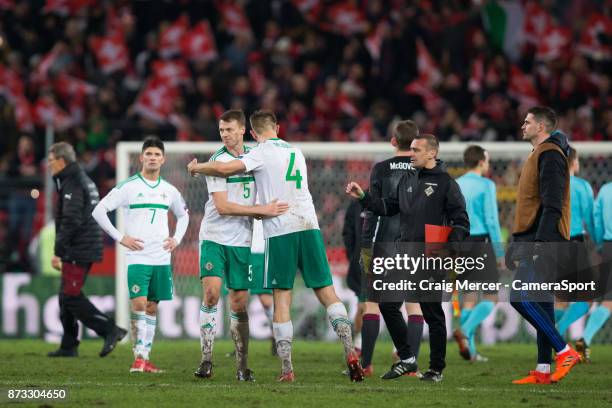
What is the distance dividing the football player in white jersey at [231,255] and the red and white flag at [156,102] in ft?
35.9

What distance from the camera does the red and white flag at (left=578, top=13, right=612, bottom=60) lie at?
21.5 m

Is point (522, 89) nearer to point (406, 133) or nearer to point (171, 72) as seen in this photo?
point (171, 72)

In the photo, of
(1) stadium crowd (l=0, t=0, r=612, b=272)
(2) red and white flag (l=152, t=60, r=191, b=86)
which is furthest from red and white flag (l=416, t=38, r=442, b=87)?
(2) red and white flag (l=152, t=60, r=191, b=86)

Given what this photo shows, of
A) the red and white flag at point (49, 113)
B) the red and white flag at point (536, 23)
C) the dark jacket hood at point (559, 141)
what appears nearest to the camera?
the dark jacket hood at point (559, 141)

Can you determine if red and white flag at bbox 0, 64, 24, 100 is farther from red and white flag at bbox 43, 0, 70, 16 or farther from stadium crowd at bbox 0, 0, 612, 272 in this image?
red and white flag at bbox 43, 0, 70, 16

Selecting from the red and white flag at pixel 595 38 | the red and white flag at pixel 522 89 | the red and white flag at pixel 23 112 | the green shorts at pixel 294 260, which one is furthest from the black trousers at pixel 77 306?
the red and white flag at pixel 595 38

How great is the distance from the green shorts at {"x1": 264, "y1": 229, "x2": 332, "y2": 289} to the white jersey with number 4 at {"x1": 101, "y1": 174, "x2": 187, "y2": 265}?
1955mm

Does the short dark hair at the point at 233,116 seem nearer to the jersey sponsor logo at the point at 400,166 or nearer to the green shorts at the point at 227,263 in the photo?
the green shorts at the point at 227,263

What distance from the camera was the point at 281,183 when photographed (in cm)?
993

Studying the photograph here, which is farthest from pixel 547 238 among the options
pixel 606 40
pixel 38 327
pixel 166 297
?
pixel 606 40

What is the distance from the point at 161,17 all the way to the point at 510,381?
14.6 m

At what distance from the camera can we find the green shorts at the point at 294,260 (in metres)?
9.85

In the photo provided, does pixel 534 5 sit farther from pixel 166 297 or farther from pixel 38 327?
pixel 166 297

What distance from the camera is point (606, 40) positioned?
2167cm
